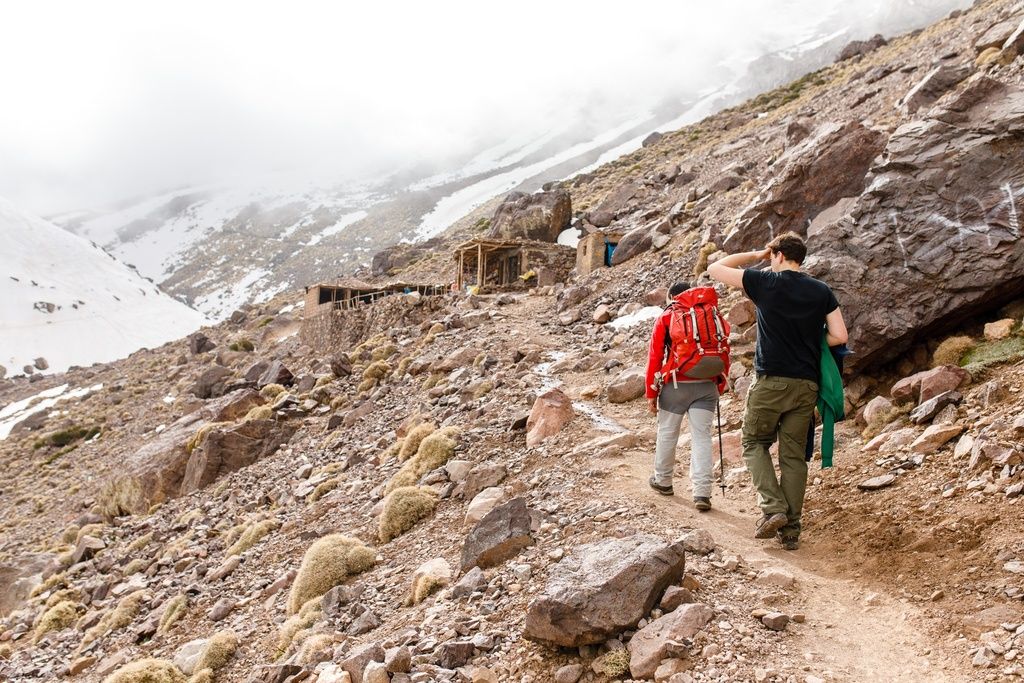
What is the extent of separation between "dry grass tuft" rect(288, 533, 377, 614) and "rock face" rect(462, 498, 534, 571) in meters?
2.42

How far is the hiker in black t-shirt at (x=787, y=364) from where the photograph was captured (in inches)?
218

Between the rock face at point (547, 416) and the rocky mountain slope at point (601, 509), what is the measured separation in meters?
0.06

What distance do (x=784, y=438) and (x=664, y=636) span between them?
227 centimetres

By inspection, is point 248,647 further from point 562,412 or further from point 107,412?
point 107,412

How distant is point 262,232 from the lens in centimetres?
17775

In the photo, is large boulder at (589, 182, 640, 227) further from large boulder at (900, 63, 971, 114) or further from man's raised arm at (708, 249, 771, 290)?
man's raised arm at (708, 249, 771, 290)

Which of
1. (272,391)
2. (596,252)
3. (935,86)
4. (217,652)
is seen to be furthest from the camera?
(596,252)

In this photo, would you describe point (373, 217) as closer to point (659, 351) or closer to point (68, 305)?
point (68, 305)

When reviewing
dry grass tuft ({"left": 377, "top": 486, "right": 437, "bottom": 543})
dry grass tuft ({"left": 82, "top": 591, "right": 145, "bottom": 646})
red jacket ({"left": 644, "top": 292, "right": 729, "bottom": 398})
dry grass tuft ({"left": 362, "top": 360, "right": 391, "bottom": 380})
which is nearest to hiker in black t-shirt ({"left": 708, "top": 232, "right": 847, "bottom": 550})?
red jacket ({"left": 644, "top": 292, "right": 729, "bottom": 398})

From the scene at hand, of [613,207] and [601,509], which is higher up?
[613,207]

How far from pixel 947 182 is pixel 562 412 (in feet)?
20.0

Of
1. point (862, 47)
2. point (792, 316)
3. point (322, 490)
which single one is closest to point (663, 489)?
point (792, 316)

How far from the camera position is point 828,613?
4453 millimetres

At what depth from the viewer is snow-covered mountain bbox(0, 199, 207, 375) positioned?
82.8m
